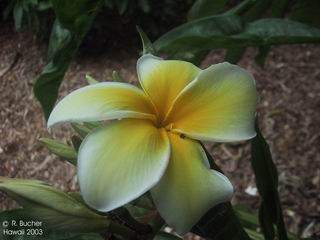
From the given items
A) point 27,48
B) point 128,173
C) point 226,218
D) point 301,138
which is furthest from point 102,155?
point 27,48

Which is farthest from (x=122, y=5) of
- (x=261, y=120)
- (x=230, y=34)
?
(x=230, y=34)

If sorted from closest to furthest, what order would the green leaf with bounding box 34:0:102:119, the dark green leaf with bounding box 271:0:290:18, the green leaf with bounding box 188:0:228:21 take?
the green leaf with bounding box 34:0:102:119, the green leaf with bounding box 188:0:228:21, the dark green leaf with bounding box 271:0:290:18

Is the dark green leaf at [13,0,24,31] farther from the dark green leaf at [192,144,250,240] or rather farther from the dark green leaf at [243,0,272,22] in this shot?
the dark green leaf at [192,144,250,240]

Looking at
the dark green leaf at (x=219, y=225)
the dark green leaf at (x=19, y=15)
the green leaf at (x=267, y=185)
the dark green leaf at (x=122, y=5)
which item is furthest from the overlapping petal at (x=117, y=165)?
the dark green leaf at (x=19, y=15)

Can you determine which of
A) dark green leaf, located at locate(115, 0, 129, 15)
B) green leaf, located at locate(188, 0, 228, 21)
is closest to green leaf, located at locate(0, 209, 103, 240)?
green leaf, located at locate(188, 0, 228, 21)

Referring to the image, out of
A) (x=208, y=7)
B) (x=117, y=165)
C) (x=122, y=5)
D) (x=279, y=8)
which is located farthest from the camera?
(x=122, y=5)

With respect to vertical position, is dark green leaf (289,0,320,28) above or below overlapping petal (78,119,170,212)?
below

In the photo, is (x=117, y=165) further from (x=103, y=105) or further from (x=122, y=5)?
(x=122, y=5)
